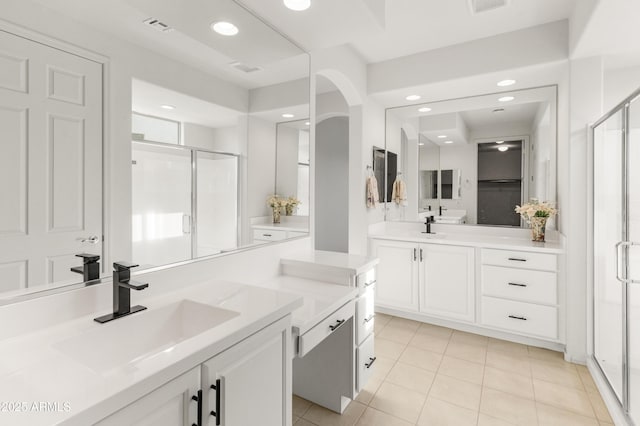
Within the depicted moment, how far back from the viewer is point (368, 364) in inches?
80.5

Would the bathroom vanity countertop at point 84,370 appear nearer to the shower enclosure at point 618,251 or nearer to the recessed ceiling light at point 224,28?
the recessed ceiling light at point 224,28

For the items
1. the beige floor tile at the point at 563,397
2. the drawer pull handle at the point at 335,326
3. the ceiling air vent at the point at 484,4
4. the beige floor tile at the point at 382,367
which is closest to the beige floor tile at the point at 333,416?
the beige floor tile at the point at 382,367

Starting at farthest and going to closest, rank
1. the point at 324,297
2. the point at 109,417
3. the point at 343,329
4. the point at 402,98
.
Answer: the point at 402,98
the point at 343,329
the point at 324,297
the point at 109,417

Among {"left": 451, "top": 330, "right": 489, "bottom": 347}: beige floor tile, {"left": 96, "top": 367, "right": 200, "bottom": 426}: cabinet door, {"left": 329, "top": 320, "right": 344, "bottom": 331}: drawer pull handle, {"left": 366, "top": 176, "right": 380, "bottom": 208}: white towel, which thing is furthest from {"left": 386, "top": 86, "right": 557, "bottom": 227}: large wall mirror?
{"left": 96, "top": 367, "right": 200, "bottom": 426}: cabinet door

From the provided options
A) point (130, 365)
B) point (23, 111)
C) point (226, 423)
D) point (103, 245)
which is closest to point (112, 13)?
point (23, 111)

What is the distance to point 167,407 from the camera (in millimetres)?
831

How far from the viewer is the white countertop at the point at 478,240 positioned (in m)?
2.77

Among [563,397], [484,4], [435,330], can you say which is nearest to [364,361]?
[563,397]

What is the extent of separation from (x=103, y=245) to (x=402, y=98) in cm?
320

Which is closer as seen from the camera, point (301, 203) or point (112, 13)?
point (112, 13)

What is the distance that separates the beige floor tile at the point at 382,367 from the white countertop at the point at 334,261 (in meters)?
0.82

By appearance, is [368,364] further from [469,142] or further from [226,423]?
[469,142]

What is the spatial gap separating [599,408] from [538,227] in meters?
1.52

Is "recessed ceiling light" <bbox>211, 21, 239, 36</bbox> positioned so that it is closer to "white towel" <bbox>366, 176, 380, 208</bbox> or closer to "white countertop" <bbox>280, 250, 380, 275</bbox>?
"white countertop" <bbox>280, 250, 380, 275</bbox>
